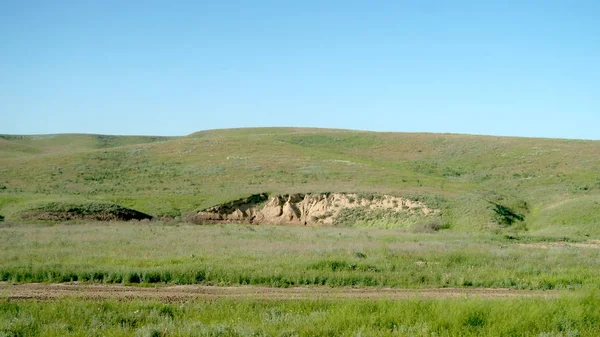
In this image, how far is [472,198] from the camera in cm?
4078

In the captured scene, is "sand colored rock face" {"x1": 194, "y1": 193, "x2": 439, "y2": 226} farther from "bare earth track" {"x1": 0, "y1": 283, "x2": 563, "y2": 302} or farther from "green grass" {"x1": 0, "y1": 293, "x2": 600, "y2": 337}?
"green grass" {"x1": 0, "y1": 293, "x2": 600, "y2": 337}

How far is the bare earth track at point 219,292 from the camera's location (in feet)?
43.0

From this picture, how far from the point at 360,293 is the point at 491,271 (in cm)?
535

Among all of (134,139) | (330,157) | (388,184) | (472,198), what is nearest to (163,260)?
(472,198)

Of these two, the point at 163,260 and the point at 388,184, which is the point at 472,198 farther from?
the point at 163,260

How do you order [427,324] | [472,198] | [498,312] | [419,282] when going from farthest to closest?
[472,198] < [419,282] < [498,312] < [427,324]

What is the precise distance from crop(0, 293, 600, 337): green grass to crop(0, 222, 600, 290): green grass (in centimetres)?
365

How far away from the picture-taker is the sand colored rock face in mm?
40781

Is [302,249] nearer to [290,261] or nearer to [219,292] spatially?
[290,261]

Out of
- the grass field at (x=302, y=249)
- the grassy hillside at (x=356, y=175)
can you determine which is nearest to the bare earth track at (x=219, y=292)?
the grass field at (x=302, y=249)

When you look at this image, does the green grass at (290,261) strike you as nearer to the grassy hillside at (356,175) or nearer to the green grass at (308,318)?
the green grass at (308,318)

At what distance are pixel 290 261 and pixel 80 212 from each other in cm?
2376

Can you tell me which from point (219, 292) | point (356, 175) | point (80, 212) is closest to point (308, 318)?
point (219, 292)

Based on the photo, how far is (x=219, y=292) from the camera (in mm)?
14039
